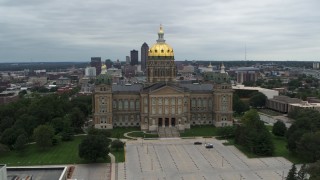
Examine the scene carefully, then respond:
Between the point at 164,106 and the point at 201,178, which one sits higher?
the point at 164,106

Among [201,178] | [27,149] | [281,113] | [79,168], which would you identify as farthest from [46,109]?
[281,113]

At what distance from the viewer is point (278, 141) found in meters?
108

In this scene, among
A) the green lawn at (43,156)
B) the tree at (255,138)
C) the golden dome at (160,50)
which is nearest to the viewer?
the green lawn at (43,156)

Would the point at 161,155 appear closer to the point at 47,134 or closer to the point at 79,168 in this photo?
the point at 79,168

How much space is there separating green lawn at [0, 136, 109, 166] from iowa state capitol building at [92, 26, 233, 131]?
1076 inches

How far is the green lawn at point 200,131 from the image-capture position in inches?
4705

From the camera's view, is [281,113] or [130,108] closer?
[130,108]

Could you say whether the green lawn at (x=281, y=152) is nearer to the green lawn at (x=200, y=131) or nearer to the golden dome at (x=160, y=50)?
the green lawn at (x=200, y=131)

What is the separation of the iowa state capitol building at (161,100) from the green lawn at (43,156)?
27.3 metres

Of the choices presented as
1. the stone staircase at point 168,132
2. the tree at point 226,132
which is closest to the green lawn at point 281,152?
the tree at point 226,132

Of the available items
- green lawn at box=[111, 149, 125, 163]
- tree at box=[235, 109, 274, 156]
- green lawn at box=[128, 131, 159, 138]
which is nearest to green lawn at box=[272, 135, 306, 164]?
tree at box=[235, 109, 274, 156]

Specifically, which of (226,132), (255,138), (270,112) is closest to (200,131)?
(226,132)

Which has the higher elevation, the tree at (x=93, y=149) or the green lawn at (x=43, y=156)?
the tree at (x=93, y=149)

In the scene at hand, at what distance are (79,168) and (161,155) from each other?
66.8ft
